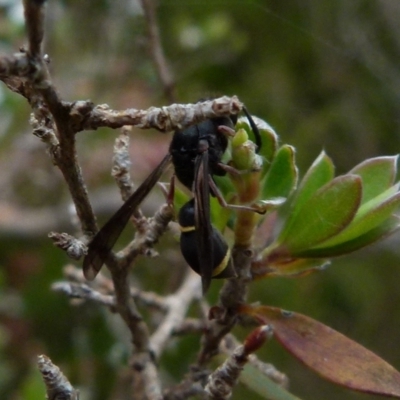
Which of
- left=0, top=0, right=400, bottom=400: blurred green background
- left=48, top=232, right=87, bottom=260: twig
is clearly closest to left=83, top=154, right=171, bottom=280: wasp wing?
left=48, top=232, right=87, bottom=260: twig

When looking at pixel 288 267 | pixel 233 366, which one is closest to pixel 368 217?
pixel 288 267

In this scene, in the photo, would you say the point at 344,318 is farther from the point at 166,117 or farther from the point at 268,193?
the point at 166,117

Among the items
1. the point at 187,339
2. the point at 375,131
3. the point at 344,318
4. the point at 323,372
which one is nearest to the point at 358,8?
the point at 375,131

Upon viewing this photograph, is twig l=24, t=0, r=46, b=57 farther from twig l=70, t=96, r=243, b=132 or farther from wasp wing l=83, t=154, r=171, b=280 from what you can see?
wasp wing l=83, t=154, r=171, b=280

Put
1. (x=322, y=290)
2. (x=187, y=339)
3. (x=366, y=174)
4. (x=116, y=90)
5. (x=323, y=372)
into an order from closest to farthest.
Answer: (x=323, y=372)
(x=366, y=174)
(x=187, y=339)
(x=322, y=290)
(x=116, y=90)

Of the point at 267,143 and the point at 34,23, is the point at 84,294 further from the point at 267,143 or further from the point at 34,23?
the point at 34,23

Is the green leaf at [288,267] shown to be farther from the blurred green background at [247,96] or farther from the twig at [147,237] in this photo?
the blurred green background at [247,96]

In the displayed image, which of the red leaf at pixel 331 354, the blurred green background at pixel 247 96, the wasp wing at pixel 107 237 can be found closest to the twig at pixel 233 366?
the red leaf at pixel 331 354
